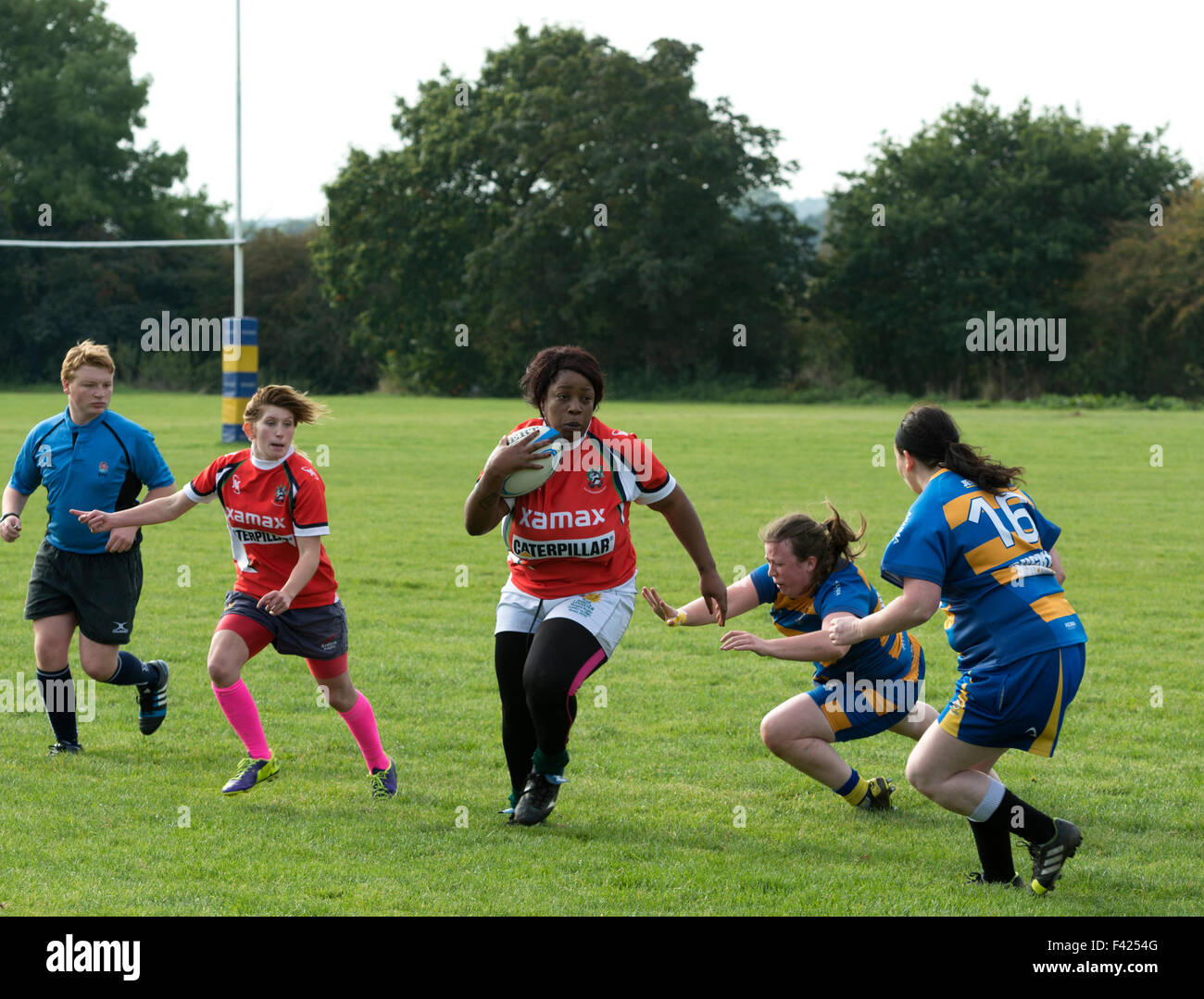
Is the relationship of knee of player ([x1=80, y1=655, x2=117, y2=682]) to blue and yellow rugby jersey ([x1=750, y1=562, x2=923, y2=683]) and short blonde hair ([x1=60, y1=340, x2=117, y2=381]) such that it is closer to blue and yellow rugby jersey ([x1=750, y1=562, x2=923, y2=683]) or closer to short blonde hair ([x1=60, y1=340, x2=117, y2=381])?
short blonde hair ([x1=60, y1=340, x2=117, y2=381])

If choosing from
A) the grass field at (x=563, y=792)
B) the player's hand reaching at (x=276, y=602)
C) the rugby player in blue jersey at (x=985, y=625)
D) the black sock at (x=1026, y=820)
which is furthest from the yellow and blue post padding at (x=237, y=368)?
the black sock at (x=1026, y=820)

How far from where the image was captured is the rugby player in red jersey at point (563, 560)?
497cm

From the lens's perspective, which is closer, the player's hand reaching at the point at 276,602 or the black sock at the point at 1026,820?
the black sock at the point at 1026,820

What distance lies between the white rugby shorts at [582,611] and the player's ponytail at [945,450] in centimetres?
131

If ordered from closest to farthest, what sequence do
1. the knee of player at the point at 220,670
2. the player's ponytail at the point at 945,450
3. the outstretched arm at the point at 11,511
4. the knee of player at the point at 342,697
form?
the player's ponytail at the point at 945,450, the knee of player at the point at 220,670, the knee of player at the point at 342,697, the outstretched arm at the point at 11,511

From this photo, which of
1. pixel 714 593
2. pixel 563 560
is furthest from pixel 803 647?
pixel 563 560

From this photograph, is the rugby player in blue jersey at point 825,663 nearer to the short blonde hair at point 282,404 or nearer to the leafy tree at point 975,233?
the short blonde hair at point 282,404

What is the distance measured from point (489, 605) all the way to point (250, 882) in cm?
588

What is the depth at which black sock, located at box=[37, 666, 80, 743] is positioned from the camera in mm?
6172

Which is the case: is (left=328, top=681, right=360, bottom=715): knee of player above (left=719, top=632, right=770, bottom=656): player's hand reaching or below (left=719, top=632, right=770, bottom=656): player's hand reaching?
below

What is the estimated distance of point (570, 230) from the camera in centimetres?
5291

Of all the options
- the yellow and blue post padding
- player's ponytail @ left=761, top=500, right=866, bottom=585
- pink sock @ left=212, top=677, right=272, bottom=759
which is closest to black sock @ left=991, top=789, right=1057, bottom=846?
player's ponytail @ left=761, top=500, right=866, bottom=585

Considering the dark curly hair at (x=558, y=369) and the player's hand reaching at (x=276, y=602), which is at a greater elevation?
the dark curly hair at (x=558, y=369)
